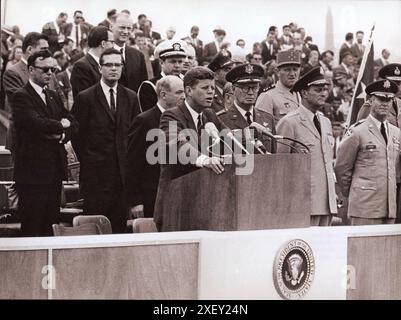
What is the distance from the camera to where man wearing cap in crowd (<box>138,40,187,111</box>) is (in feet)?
14.6

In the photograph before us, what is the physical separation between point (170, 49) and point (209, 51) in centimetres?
22

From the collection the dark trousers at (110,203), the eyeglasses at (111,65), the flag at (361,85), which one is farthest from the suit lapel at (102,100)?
the flag at (361,85)

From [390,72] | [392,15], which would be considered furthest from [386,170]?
[392,15]

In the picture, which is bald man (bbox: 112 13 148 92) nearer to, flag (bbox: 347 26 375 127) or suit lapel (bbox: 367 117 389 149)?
flag (bbox: 347 26 375 127)

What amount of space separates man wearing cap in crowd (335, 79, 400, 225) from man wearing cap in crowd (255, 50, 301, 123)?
0.46m

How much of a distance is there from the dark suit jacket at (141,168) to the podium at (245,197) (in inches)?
3.6

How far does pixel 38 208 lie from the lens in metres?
4.21

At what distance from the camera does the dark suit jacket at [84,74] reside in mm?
4301

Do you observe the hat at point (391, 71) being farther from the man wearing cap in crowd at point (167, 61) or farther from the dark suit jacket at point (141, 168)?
the dark suit jacket at point (141, 168)

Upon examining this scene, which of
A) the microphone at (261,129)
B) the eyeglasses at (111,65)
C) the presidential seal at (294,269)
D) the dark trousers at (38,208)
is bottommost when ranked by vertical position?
the presidential seal at (294,269)

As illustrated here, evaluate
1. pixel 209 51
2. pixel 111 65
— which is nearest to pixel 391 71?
pixel 209 51

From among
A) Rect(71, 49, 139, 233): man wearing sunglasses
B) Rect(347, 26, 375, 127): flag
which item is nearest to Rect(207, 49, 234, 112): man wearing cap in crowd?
Rect(71, 49, 139, 233): man wearing sunglasses

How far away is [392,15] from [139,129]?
1.66 meters

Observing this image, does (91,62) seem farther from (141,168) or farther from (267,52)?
(267,52)
